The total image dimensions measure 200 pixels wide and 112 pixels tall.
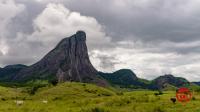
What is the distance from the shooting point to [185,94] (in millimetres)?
124625

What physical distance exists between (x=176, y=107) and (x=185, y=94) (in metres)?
37.7

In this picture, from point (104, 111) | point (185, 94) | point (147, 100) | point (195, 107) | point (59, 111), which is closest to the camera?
point (195, 107)

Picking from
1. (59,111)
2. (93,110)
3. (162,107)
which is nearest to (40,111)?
(59,111)

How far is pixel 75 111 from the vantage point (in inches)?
3824

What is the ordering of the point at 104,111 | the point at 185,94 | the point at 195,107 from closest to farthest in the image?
1. the point at 195,107
2. the point at 104,111
3. the point at 185,94

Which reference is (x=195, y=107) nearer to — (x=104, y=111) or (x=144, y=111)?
(x=144, y=111)

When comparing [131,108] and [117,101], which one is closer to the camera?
[131,108]

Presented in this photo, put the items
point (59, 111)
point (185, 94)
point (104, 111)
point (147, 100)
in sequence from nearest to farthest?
point (104, 111) < point (59, 111) < point (147, 100) < point (185, 94)

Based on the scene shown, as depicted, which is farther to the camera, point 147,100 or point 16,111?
point 147,100

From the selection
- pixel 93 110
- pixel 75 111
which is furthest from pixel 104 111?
pixel 75 111

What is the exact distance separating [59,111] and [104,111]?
13.8m

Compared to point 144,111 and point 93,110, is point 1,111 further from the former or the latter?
point 144,111

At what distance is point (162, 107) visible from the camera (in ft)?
304

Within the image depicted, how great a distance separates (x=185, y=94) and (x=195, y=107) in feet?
134
